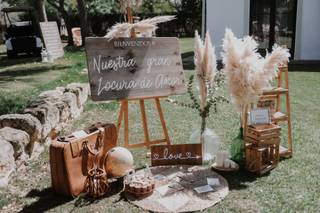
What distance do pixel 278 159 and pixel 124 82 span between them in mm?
1815

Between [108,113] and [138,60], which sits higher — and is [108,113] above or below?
below

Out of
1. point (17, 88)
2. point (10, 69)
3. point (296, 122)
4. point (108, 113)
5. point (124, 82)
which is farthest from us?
point (10, 69)

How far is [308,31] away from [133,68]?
8.62m

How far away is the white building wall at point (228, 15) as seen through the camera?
11023mm

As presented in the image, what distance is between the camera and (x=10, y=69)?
1062 centimetres

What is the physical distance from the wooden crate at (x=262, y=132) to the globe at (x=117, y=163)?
1.23 m

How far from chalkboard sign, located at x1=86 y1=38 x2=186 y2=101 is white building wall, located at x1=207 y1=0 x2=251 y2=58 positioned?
23.6 feet

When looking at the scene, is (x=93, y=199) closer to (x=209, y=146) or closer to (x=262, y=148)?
(x=209, y=146)

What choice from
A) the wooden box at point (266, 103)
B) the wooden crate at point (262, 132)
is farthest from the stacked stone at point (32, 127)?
the wooden box at point (266, 103)

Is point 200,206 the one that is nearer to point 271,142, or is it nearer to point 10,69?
point 271,142

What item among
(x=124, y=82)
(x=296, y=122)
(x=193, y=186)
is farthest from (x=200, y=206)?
(x=296, y=122)

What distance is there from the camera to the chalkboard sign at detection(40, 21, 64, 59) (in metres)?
12.2

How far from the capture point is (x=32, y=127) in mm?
3881

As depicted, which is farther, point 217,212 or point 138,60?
point 138,60
